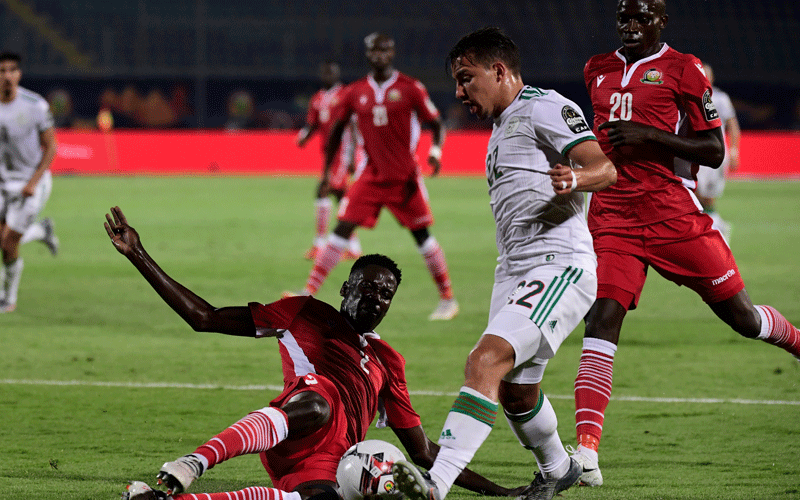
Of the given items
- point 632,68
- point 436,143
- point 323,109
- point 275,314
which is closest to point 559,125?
point 275,314

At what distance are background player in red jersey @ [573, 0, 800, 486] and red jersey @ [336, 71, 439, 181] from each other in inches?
180

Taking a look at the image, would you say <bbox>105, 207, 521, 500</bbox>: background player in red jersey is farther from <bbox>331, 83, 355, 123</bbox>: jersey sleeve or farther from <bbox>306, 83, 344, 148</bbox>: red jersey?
<bbox>306, 83, 344, 148</bbox>: red jersey

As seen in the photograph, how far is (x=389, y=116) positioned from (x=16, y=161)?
370cm

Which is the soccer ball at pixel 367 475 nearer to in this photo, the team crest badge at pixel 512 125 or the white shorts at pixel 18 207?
the team crest badge at pixel 512 125

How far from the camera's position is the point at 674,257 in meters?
5.17

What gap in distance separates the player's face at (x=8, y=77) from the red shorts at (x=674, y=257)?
22.5 feet

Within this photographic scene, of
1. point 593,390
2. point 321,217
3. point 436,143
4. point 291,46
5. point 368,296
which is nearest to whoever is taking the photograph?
point 368,296

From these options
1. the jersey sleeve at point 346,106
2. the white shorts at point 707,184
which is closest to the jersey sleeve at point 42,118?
the jersey sleeve at point 346,106

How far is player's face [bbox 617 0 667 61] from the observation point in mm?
5207

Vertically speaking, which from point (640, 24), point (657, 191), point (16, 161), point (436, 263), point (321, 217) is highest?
point (640, 24)

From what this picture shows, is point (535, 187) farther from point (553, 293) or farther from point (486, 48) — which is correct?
point (486, 48)

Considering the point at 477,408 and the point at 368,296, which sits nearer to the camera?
the point at 477,408

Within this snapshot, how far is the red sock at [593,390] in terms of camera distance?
4.71 metres

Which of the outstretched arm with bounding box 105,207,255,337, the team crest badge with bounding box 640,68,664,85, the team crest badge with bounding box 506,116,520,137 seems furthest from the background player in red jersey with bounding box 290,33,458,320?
the outstretched arm with bounding box 105,207,255,337
